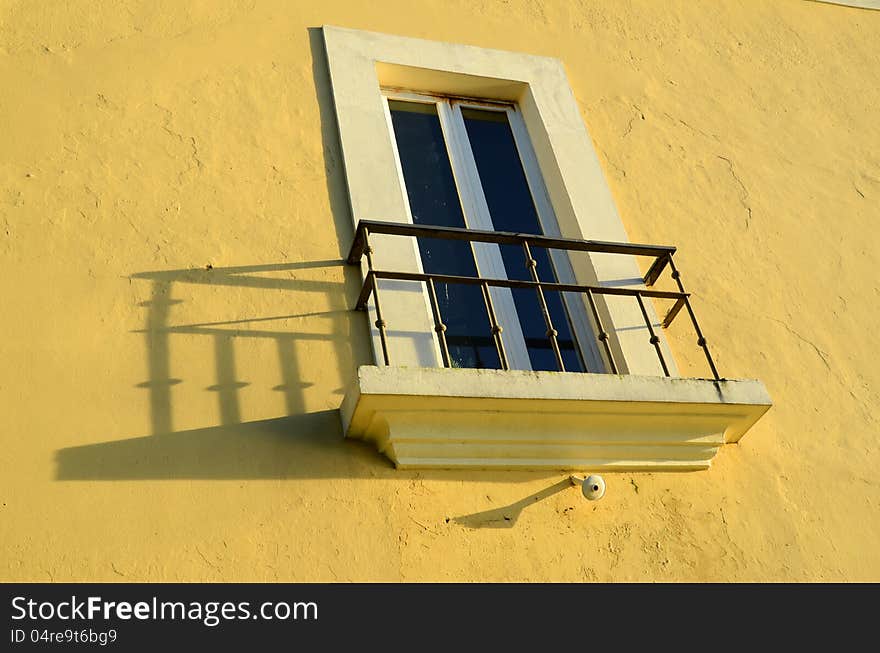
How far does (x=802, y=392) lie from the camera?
5.39 meters

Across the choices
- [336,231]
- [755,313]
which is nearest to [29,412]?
[336,231]

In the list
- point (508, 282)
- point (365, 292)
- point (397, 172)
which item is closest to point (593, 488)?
point (508, 282)

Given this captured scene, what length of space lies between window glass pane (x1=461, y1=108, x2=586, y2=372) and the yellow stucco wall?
0.50 meters

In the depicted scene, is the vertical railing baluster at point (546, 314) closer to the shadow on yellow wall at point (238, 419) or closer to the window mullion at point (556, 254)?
the window mullion at point (556, 254)

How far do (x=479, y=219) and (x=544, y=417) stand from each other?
1.55 metres

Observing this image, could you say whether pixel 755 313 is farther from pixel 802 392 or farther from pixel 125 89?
pixel 125 89

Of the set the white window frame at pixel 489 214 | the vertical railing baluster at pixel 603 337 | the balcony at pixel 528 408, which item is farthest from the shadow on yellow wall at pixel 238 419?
the vertical railing baluster at pixel 603 337

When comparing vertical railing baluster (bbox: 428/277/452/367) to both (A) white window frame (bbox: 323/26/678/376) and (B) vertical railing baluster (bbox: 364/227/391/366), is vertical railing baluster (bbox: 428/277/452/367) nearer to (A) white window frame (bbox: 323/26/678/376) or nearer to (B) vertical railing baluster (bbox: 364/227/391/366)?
(A) white window frame (bbox: 323/26/678/376)

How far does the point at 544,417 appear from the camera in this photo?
4.50 metres

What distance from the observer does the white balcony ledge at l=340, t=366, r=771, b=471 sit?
169 inches

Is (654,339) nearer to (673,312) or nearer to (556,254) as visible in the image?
(673,312)

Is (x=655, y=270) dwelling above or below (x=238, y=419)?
above

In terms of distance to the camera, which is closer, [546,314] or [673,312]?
[546,314]

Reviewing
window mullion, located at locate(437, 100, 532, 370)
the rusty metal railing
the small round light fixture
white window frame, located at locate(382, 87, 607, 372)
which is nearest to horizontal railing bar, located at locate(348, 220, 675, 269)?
the rusty metal railing
